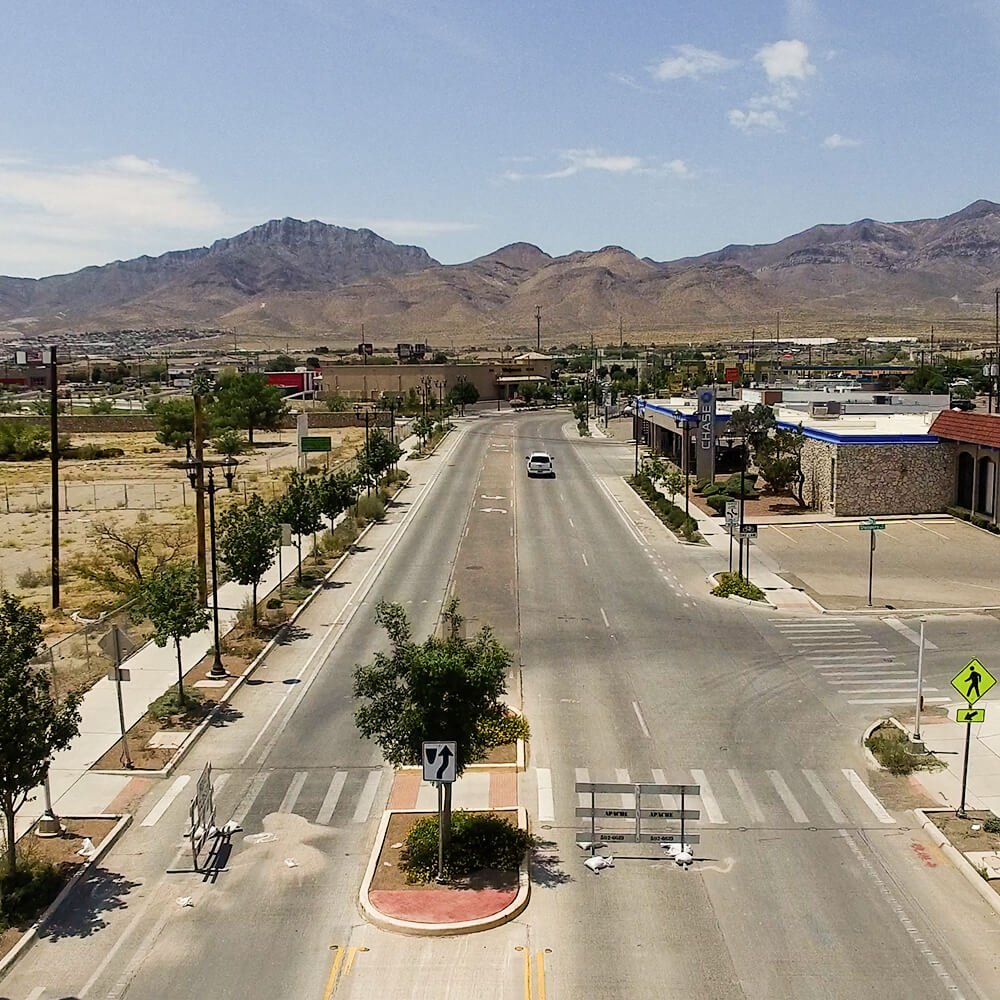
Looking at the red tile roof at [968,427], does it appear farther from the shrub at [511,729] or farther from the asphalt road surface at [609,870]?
the shrub at [511,729]

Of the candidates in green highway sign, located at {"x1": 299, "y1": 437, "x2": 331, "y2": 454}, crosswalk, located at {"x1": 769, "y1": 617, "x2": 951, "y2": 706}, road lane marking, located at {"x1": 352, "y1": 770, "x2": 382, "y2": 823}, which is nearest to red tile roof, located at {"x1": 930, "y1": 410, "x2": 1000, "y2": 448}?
crosswalk, located at {"x1": 769, "y1": 617, "x2": 951, "y2": 706}

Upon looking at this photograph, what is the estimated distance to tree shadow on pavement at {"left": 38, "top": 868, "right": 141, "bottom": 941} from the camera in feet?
47.7

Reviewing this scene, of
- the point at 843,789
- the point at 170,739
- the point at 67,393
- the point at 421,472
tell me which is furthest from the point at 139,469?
the point at 67,393

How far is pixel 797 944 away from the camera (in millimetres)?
14141

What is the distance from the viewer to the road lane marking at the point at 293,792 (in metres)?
18.4

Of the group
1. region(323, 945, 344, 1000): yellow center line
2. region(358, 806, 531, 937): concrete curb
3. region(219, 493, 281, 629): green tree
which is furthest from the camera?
region(219, 493, 281, 629): green tree

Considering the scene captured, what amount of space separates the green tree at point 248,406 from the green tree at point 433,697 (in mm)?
80339

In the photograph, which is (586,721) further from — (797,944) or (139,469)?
(139,469)

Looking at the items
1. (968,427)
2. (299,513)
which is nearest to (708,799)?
(299,513)

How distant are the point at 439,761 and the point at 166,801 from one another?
5.90m

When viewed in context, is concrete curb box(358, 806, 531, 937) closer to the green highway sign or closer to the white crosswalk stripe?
the white crosswalk stripe

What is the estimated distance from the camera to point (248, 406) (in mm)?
96875

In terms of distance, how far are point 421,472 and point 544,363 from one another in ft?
307

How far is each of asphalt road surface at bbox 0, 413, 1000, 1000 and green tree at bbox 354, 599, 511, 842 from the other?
1.93m
